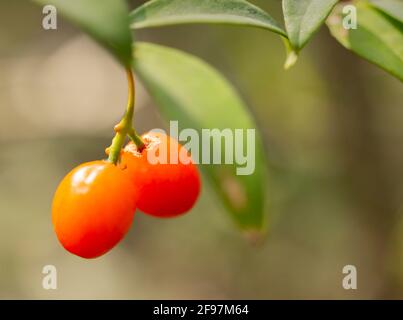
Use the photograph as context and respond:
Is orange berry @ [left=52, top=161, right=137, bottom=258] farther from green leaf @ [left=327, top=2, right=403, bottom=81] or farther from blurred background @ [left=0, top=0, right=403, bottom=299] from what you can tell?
blurred background @ [left=0, top=0, right=403, bottom=299]

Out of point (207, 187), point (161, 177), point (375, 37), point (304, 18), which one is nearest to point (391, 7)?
point (375, 37)

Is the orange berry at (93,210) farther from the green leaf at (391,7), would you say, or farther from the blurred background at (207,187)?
the blurred background at (207,187)

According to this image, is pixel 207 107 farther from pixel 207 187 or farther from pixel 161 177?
pixel 207 187

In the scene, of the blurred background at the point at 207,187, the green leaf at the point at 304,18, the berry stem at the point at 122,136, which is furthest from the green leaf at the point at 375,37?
the blurred background at the point at 207,187

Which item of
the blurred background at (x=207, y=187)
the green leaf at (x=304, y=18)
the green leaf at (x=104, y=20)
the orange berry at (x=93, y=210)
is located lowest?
the orange berry at (x=93, y=210)
